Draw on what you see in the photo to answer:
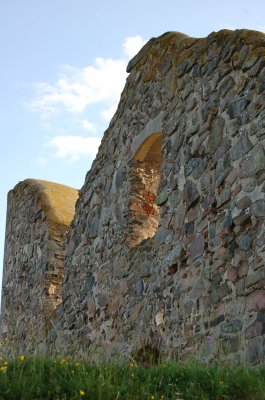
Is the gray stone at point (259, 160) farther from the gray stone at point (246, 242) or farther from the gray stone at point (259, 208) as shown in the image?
the gray stone at point (246, 242)

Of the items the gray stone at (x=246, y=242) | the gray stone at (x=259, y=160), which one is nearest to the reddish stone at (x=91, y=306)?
the gray stone at (x=246, y=242)

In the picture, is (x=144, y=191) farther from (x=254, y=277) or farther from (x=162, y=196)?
(x=254, y=277)

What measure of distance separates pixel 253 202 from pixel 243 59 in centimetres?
142

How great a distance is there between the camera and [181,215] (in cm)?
698

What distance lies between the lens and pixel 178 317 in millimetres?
6648

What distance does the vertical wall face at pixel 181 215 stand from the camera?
580cm

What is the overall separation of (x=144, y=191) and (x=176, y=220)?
144cm

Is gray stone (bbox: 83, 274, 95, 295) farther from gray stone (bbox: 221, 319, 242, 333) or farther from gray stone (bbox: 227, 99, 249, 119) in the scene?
gray stone (bbox: 227, 99, 249, 119)

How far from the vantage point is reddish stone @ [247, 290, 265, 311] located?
5371 mm

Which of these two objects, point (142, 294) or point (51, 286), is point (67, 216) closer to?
point (51, 286)

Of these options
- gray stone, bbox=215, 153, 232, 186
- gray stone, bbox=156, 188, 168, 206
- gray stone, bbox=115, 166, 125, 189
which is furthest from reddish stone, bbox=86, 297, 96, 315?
gray stone, bbox=215, 153, 232, 186

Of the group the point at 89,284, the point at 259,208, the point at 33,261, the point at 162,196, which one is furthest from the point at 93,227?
the point at 259,208

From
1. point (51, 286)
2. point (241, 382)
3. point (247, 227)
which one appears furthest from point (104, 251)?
point (241, 382)

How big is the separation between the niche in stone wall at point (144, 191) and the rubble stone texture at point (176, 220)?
0.01 meters
